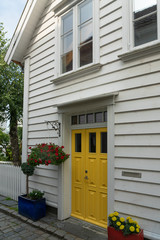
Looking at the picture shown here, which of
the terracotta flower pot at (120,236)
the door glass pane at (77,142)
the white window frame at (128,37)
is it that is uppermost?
the white window frame at (128,37)

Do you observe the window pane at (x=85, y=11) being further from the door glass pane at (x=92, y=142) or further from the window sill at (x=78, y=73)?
the door glass pane at (x=92, y=142)

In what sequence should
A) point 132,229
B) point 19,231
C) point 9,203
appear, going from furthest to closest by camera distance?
point 9,203 < point 19,231 < point 132,229

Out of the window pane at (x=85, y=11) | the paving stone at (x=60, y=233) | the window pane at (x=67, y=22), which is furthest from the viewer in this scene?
the window pane at (x=67, y=22)

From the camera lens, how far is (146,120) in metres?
3.41

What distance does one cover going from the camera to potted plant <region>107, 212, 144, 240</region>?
3.05 metres

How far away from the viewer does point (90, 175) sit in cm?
452

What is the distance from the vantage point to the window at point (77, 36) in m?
4.43

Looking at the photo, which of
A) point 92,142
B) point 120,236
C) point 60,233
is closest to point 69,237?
point 60,233

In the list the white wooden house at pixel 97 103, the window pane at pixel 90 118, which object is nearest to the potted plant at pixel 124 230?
the white wooden house at pixel 97 103

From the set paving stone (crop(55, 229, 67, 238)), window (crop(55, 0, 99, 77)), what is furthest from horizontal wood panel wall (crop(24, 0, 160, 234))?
paving stone (crop(55, 229, 67, 238))

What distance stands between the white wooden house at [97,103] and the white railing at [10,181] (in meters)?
0.92

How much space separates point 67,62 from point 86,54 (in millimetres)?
699

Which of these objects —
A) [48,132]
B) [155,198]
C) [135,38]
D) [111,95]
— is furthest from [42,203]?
[135,38]

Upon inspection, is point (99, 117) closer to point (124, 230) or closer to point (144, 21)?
point (144, 21)
